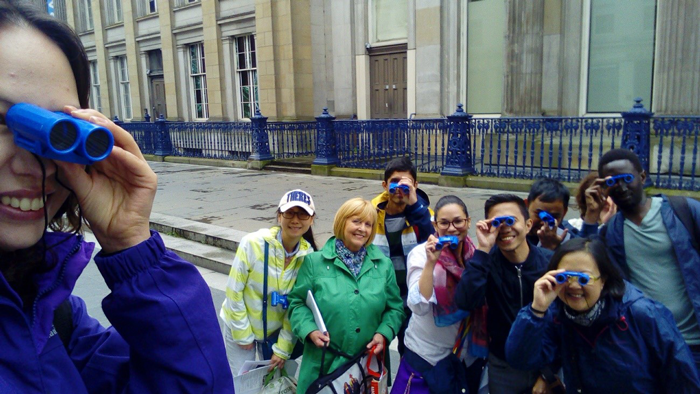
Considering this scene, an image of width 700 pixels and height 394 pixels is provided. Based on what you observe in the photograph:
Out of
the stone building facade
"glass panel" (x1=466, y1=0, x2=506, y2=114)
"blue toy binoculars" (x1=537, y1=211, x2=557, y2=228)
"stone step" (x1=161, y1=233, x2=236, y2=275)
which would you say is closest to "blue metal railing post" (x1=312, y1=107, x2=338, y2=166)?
the stone building facade

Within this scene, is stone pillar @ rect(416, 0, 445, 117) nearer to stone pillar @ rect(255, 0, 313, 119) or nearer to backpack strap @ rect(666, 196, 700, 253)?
stone pillar @ rect(255, 0, 313, 119)

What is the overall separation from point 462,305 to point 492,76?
1228 centimetres

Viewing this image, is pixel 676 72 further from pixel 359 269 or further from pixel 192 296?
pixel 192 296

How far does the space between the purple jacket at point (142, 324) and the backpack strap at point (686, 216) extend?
2739mm

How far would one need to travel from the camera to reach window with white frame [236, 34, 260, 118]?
67.4 feet

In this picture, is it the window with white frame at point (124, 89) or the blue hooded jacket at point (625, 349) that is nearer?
the blue hooded jacket at point (625, 349)

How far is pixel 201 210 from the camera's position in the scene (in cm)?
1042

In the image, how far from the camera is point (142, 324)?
1244mm

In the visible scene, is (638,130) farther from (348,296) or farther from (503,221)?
(348,296)

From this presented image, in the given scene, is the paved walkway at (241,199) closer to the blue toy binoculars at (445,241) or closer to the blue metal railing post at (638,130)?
the blue metal railing post at (638,130)

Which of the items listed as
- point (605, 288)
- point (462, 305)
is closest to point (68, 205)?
point (462, 305)

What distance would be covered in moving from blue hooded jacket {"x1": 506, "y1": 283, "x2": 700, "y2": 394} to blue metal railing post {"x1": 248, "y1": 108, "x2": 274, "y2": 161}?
14.8m

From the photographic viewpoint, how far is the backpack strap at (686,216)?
9.52ft

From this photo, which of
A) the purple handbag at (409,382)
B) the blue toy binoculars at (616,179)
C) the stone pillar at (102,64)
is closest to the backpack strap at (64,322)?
the purple handbag at (409,382)
